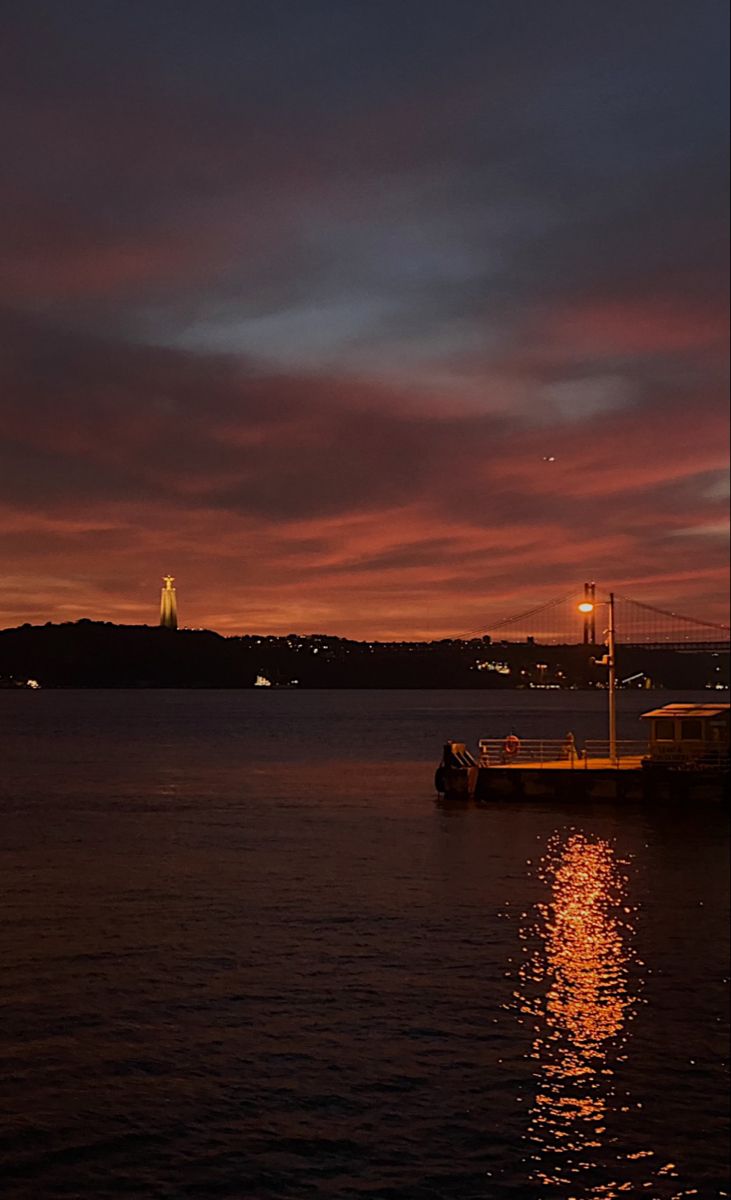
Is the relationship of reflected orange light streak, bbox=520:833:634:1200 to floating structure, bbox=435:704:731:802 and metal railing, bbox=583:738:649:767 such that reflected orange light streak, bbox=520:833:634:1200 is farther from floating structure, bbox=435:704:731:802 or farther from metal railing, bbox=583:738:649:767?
metal railing, bbox=583:738:649:767

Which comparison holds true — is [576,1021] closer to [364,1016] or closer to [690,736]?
[364,1016]

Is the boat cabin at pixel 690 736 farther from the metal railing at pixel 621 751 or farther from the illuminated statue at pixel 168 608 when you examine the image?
the illuminated statue at pixel 168 608

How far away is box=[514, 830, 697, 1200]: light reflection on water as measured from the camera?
18062 mm

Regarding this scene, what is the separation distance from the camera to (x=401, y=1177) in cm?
1783

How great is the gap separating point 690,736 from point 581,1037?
40.8 meters

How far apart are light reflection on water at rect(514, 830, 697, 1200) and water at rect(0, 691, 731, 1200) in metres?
0.06

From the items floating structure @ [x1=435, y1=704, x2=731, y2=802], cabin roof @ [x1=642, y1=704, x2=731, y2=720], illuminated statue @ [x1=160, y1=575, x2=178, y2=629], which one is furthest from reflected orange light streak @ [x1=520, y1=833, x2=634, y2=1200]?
cabin roof @ [x1=642, y1=704, x2=731, y2=720]

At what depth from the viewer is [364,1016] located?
24.9 m

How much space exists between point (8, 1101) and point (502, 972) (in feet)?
40.5

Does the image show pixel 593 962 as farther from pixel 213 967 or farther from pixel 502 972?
pixel 213 967

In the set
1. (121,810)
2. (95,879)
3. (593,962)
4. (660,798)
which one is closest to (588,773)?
(660,798)

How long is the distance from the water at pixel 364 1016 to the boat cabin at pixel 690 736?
857 centimetres

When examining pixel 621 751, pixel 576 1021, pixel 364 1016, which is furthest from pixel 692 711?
pixel 621 751

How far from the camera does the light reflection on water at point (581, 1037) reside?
18.1 metres
